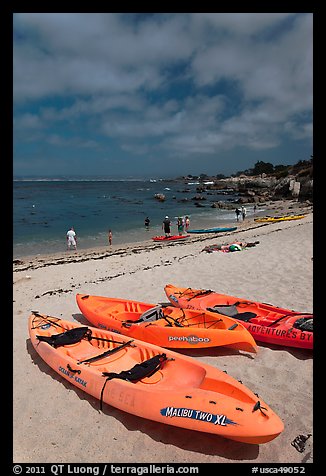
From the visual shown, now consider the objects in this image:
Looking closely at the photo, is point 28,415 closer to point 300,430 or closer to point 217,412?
point 217,412

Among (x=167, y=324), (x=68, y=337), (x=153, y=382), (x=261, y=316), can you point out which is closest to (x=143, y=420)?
(x=153, y=382)

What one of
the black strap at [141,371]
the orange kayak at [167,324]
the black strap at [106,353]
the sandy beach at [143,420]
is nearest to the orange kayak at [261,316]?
the sandy beach at [143,420]

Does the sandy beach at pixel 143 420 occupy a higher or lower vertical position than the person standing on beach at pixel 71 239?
lower

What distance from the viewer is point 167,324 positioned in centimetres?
643

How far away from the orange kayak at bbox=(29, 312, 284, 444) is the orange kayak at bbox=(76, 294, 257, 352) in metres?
0.56

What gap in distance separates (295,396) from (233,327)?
168 centimetres

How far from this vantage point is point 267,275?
10352 mm

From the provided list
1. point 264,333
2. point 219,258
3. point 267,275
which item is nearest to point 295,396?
point 264,333

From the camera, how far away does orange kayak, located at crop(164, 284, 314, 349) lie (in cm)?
574

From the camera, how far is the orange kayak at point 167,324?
5781 millimetres

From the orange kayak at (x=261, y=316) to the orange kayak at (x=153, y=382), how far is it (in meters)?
1.87

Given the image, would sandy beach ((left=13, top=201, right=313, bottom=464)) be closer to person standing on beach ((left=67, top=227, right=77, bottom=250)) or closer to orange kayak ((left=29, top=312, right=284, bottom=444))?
orange kayak ((left=29, top=312, right=284, bottom=444))

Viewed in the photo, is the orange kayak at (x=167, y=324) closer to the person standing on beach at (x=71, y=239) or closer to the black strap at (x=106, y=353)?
the black strap at (x=106, y=353)

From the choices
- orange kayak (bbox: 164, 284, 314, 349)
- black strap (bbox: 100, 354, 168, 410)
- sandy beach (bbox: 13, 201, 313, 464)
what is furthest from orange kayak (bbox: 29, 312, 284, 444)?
orange kayak (bbox: 164, 284, 314, 349)
